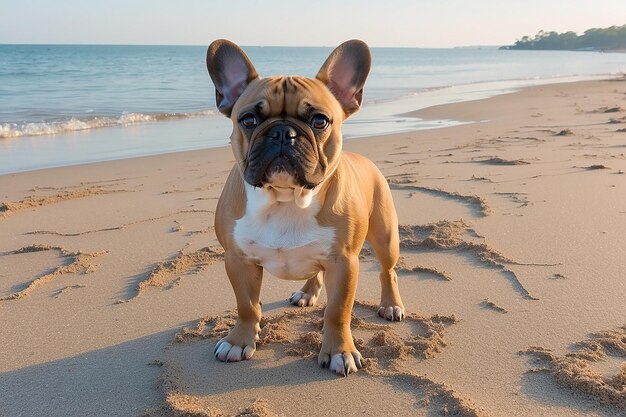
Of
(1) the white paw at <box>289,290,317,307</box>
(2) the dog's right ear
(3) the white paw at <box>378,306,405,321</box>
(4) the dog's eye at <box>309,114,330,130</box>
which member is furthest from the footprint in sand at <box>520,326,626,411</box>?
(2) the dog's right ear

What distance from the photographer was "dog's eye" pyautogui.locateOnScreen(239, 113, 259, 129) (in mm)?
2986

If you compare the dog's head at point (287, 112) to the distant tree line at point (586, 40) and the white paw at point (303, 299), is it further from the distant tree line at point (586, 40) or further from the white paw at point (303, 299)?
the distant tree line at point (586, 40)

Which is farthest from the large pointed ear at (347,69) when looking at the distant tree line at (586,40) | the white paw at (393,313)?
the distant tree line at (586,40)

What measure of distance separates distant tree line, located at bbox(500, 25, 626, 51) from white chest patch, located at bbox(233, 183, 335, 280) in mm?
107077

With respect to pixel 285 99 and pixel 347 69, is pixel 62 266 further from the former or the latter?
pixel 347 69

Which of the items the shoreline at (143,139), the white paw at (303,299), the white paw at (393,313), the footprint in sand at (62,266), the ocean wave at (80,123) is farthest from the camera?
the ocean wave at (80,123)

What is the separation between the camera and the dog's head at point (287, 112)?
9.38 feet

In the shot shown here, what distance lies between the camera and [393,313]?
356cm

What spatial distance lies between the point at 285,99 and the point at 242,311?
1046 millimetres

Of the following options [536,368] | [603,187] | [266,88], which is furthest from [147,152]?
[536,368]

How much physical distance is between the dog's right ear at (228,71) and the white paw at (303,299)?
1.12 m

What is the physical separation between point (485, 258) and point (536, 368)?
4.87 ft

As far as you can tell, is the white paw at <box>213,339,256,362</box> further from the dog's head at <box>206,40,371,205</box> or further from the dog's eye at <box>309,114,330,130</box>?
the dog's eye at <box>309,114,330,130</box>

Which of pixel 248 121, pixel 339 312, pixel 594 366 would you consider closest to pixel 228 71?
pixel 248 121
